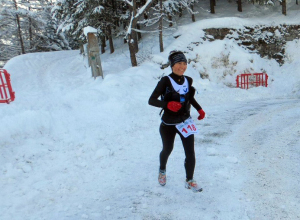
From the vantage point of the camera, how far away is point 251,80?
14.1 m

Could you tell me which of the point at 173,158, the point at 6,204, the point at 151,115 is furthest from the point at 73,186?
the point at 151,115

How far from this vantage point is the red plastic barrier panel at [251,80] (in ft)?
43.3

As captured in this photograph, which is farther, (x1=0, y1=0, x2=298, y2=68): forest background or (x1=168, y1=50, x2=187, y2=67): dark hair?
(x1=0, y1=0, x2=298, y2=68): forest background

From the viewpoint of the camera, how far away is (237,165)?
13.6 feet

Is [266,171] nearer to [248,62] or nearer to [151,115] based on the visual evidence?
[151,115]

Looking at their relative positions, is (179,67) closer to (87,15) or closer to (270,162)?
(270,162)

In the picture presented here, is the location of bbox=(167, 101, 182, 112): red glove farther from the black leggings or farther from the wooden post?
the wooden post

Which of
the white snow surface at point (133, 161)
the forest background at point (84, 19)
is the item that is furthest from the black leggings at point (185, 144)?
the forest background at point (84, 19)

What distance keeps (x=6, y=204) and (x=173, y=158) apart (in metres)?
2.92

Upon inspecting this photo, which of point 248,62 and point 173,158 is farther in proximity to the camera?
point 248,62

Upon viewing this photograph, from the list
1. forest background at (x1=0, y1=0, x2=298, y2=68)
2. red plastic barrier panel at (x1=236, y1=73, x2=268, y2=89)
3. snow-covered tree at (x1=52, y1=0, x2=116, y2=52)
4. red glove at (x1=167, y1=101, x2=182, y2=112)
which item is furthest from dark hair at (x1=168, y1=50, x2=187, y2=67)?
snow-covered tree at (x1=52, y1=0, x2=116, y2=52)

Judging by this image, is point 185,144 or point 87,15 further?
point 87,15

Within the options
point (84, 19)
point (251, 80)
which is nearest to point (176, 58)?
point (251, 80)

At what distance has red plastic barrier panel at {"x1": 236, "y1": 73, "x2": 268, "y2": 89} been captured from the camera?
13.2 meters
